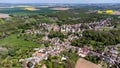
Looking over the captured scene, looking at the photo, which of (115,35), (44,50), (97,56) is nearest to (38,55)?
(44,50)

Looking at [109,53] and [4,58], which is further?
[109,53]

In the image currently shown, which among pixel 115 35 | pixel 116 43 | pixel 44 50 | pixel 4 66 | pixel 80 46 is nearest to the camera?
pixel 4 66

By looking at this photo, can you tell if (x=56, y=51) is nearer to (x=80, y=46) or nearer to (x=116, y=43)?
(x=80, y=46)

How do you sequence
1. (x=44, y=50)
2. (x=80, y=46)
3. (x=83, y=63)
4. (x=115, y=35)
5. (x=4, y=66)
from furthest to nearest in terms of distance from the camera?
(x=115, y=35)
(x=80, y=46)
(x=44, y=50)
(x=83, y=63)
(x=4, y=66)

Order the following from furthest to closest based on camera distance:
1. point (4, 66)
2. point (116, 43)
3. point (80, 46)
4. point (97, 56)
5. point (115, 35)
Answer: point (115, 35), point (116, 43), point (80, 46), point (97, 56), point (4, 66)

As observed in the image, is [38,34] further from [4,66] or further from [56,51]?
[4,66]

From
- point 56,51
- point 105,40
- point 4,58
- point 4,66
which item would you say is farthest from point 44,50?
point 105,40

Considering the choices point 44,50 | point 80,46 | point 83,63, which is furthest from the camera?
point 80,46

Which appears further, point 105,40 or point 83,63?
point 105,40

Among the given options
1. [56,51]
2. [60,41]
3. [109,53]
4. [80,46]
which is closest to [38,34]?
[60,41]
